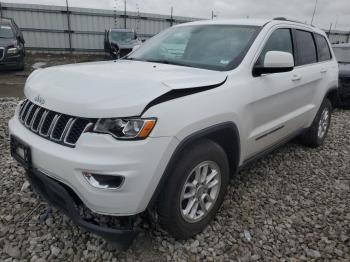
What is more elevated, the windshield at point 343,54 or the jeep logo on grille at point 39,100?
the jeep logo on grille at point 39,100

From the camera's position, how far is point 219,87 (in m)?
2.46

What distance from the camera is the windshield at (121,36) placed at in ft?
51.6

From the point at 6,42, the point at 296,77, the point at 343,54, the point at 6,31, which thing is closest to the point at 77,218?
the point at 296,77

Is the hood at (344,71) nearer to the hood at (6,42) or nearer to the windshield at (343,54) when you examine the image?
the windshield at (343,54)

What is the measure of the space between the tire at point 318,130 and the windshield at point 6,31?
1043 cm

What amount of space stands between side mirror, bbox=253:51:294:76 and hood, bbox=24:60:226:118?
46 cm

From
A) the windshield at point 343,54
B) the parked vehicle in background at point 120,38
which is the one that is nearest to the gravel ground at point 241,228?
the windshield at point 343,54

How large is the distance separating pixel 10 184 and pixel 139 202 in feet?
6.53

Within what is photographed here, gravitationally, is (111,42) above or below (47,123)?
below

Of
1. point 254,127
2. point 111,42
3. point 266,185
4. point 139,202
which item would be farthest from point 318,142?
point 111,42

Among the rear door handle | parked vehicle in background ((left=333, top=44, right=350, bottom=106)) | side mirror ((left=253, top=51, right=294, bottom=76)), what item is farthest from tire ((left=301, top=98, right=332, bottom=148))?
parked vehicle in background ((left=333, top=44, right=350, bottom=106))

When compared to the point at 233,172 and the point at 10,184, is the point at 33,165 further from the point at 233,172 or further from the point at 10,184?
the point at 233,172

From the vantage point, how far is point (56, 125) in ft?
6.97

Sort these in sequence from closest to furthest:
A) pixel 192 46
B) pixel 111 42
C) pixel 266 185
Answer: pixel 192 46, pixel 266 185, pixel 111 42
